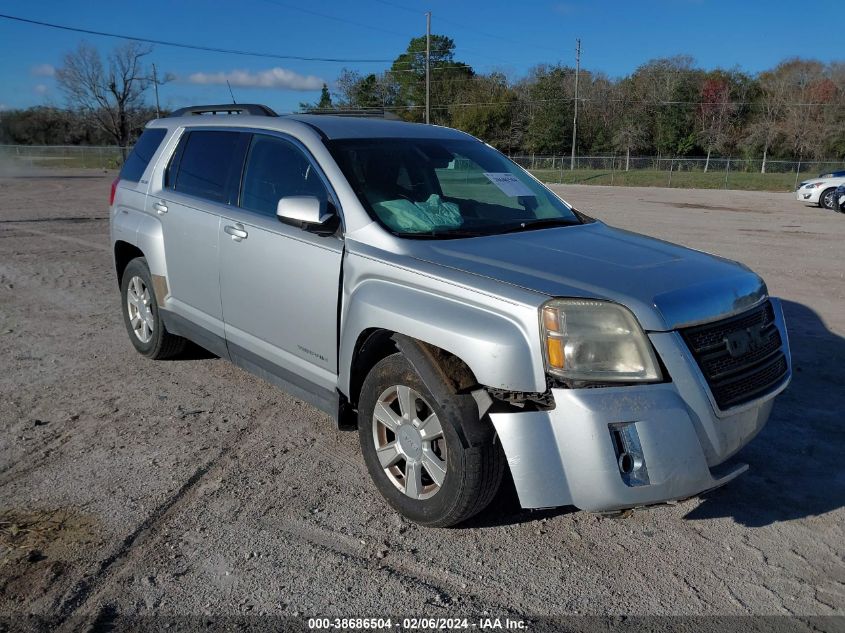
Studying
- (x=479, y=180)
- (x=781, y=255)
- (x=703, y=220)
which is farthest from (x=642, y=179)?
(x=479, y=180)

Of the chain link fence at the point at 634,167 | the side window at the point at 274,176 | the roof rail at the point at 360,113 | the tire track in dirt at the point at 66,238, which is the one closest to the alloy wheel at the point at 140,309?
the side window at the point at 274,176

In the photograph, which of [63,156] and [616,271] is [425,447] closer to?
[616,271]

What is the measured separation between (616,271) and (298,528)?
193 cm

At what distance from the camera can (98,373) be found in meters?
5.72

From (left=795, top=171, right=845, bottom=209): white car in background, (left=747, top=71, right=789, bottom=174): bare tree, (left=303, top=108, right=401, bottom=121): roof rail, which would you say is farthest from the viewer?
(left=747, top=71, right=789, bottom=174): bare tree

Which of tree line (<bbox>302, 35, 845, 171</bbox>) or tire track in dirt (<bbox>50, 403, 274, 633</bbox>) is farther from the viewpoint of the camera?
tree line (<bbox>302, 35, 845, 171</bbox>)

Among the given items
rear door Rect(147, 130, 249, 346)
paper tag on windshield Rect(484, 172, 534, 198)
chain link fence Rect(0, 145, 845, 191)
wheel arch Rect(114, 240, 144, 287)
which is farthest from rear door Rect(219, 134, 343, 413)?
chain link fence Rect(0, 145, 845, 191)

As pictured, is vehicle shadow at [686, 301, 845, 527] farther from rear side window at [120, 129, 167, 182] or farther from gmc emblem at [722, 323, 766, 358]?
Result: rear side window at [120, 129, 167, 182]

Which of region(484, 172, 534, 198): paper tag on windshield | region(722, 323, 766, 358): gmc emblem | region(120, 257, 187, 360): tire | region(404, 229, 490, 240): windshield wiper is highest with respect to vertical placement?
region(484, 172, 534, 198): paper tag on windshield

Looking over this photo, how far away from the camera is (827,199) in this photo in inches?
845

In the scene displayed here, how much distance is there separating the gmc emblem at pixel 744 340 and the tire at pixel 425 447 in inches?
44.2

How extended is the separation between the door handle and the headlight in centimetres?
220

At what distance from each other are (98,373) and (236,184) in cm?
213

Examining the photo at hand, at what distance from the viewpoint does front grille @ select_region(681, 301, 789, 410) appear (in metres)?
3.09
